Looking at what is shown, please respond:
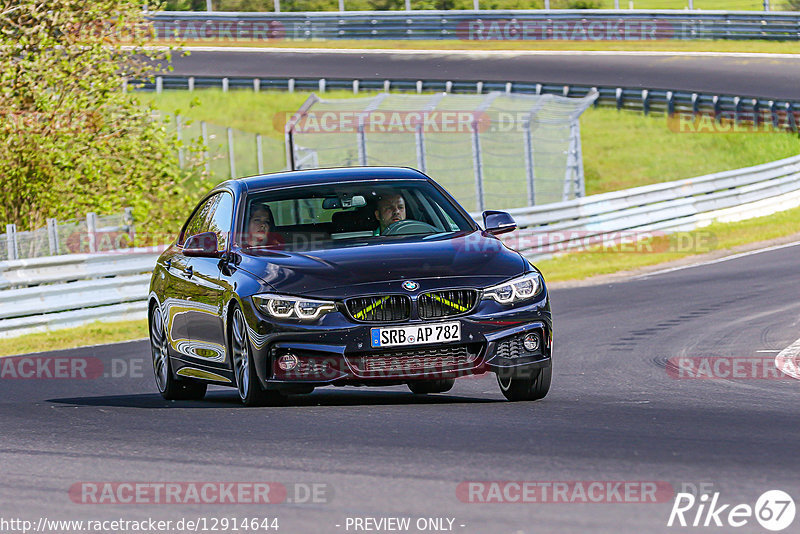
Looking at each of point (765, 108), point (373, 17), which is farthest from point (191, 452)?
point (373, 17)

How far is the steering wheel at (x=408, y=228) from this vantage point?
380 inches

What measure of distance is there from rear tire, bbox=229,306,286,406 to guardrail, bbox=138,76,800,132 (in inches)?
1048

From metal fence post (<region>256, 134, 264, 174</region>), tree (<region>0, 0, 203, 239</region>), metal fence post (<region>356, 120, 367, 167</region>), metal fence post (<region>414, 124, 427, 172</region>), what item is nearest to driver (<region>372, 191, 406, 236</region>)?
tree (<region>0, 0, 203, 239</region>)

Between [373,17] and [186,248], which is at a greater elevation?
[186,248]

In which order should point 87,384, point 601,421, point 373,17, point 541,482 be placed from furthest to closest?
point 373,17
point 87,384
point 601,421
point 541,482

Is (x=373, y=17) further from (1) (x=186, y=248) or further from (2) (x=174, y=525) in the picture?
(2) (x=174, y=525)

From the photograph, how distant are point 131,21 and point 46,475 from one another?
18.8 m

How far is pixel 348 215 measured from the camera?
32.0ft

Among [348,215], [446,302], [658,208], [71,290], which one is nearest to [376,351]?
[446,302]

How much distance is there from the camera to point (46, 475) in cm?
709

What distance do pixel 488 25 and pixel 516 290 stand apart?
151 feet

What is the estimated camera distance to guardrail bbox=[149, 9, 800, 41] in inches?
1938

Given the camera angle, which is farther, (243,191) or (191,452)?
(243,191)

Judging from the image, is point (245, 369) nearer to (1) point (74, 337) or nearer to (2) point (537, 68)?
(1) point (74, 337)
